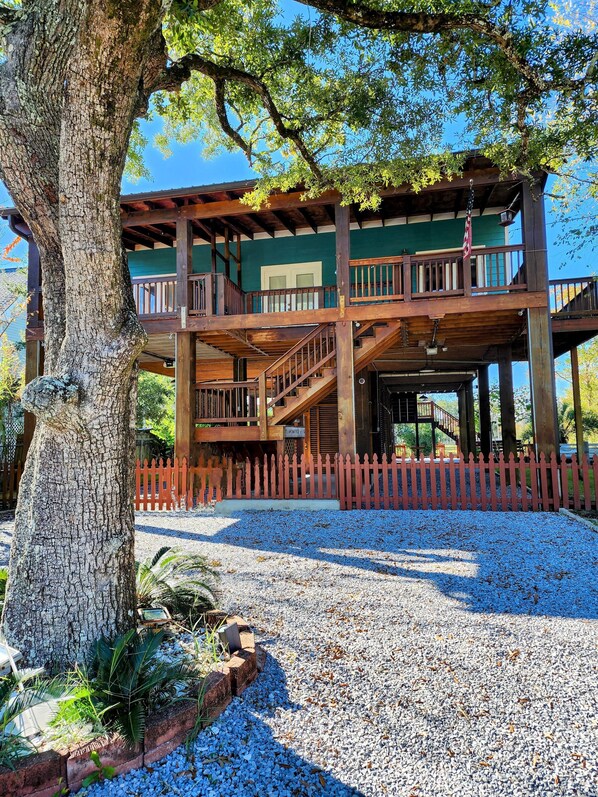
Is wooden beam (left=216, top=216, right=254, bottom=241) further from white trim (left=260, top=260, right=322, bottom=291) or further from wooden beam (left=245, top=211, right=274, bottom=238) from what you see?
white trim (left=260, top=260, right=322, bottom=291)

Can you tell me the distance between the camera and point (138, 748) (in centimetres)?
234

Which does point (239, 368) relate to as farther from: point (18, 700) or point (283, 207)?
point (18, 700)

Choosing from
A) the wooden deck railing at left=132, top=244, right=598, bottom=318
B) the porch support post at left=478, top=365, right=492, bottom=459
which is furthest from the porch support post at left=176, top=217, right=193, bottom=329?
A: the porch support post at left=478, top=365, right=492, bottom=459

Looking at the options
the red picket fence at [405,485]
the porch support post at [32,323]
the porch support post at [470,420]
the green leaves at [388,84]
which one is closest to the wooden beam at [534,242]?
the green leaves at [388,84]

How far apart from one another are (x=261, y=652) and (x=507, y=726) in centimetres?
167

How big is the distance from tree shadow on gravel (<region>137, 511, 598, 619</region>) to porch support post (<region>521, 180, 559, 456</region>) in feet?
6.77

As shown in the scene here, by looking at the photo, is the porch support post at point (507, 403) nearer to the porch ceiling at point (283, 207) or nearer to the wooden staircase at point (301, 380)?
the porch ceiling at point (283, 207)

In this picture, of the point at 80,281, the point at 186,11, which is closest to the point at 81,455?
the point at 80,281

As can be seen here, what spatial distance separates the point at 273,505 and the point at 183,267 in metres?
6.22

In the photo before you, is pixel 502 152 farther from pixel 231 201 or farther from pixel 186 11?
pixel 231 201

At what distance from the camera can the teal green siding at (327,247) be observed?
561 inches

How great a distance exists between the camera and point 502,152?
820 cm

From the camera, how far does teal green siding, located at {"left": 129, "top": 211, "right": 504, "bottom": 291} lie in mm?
Answer: 14250

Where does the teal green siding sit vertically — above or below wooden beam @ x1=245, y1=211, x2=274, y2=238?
below
